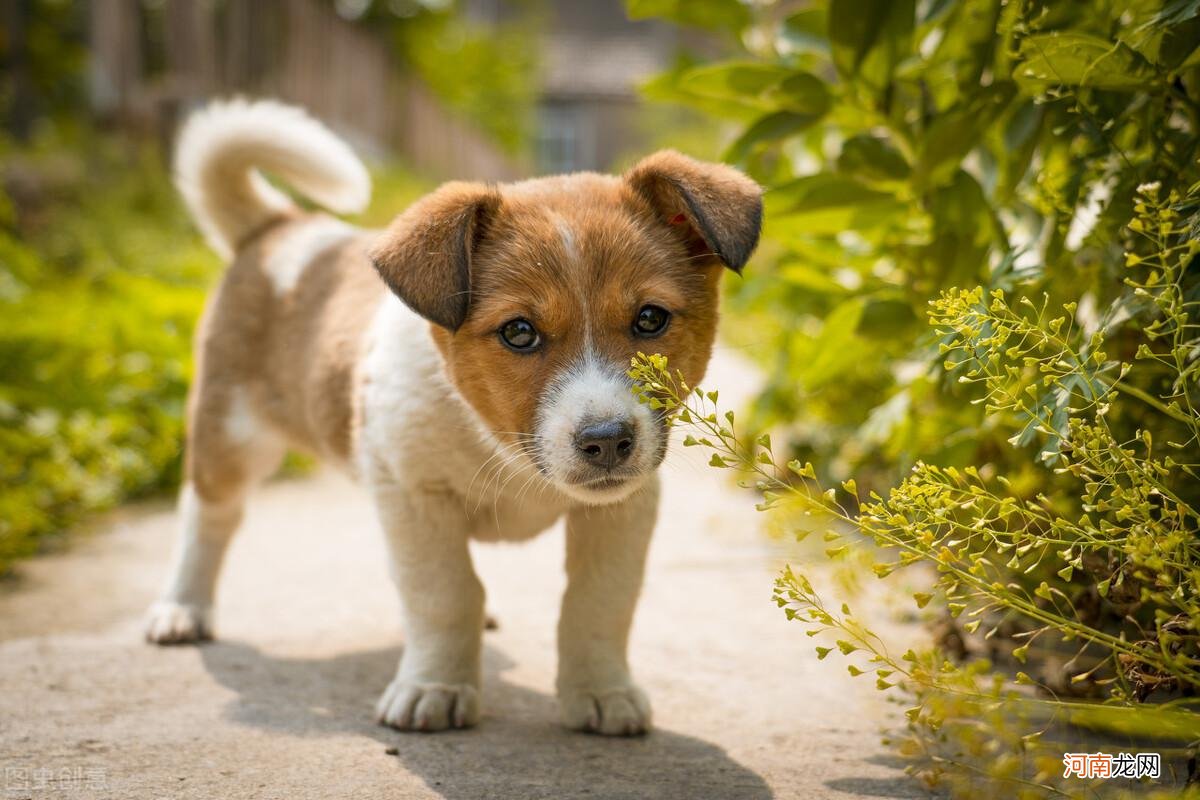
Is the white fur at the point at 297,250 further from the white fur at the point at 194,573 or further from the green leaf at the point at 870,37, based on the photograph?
the green leaf at the point at 870,37

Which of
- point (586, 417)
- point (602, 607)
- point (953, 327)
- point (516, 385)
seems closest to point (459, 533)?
point (602, 607)

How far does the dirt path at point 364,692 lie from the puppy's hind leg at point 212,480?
25 cm

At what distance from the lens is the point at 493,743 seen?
3203 mm

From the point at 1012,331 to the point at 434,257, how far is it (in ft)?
4.90

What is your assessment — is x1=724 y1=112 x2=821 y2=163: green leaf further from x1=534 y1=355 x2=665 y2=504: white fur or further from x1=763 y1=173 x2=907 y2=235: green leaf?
x1=534 y1=355 x2=665 y2=504: white fur

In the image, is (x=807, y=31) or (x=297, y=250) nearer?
(x=807, y=31)

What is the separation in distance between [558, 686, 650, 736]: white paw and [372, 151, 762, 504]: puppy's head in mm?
671

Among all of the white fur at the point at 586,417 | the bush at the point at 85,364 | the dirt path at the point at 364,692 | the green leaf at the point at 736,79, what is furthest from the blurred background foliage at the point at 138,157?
the white fur at the point at 586,417

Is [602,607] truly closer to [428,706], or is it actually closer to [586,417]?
[428,706]

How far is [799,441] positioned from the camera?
678cm

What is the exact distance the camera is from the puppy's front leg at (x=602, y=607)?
3.38 meters

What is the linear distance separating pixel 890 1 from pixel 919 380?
3.89 ft

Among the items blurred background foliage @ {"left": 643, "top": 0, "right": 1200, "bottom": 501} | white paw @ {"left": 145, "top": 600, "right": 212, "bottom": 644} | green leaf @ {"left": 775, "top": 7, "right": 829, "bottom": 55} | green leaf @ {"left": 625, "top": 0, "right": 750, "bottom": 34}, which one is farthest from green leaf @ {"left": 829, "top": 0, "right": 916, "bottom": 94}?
white paw @ {"left": 145, "top": 600, "right": 212, "bottom": 644}

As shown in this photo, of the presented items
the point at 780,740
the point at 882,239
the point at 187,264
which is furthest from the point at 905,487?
the point at 187,264
